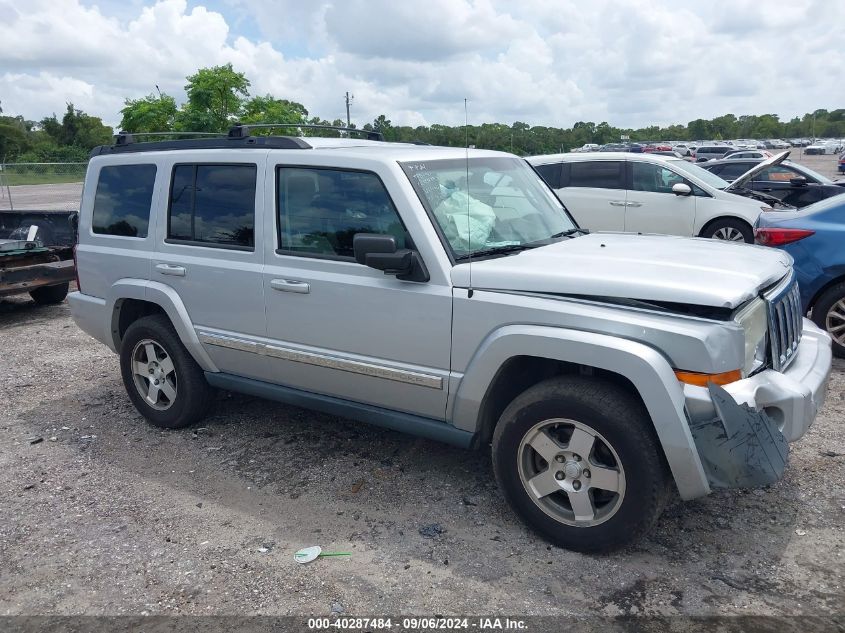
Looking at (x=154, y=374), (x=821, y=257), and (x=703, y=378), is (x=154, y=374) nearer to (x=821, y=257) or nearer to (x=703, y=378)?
(x=703, y=378)

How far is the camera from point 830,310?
6195 mm

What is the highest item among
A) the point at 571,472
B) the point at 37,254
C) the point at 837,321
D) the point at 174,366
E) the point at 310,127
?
the point at 310,127

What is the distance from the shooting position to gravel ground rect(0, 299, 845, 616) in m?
3.27

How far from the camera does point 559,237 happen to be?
14.7 ft

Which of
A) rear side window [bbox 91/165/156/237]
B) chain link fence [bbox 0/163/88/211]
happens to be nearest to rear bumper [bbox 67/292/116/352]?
rear side window [bbox 91/165/156/237]

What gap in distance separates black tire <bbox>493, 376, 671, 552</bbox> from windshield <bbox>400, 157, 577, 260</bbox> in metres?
0.91

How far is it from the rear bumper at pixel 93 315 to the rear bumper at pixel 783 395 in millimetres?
4191

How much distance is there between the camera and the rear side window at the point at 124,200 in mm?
5180

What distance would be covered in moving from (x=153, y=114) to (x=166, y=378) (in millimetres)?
12426

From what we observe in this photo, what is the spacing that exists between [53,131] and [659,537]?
74.3 metres

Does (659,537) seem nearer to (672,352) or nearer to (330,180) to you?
(672,352)

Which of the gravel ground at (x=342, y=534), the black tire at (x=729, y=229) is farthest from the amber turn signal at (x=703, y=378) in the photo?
the black tire at (x=729, y=229)

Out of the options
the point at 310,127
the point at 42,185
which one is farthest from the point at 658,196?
the point at 42,185

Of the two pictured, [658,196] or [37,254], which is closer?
[37,254]
